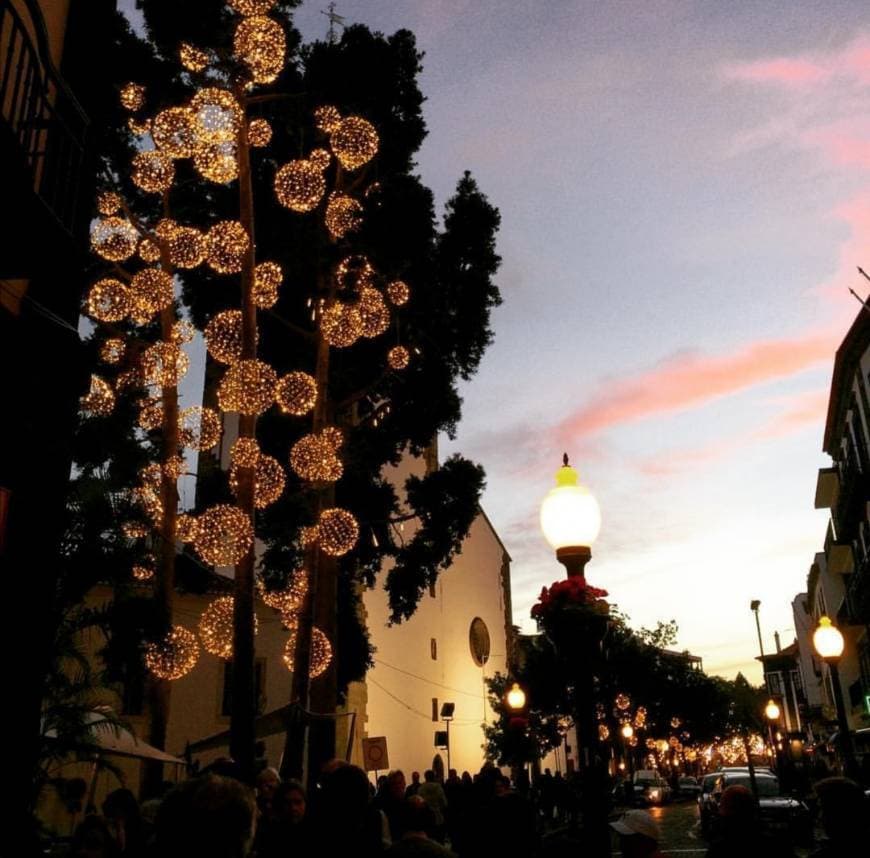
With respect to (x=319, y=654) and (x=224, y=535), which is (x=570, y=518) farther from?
(x=319, y=654)

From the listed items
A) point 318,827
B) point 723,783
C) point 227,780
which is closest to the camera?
point 227,780

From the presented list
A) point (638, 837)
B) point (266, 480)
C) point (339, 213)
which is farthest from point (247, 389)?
point (638, 837)

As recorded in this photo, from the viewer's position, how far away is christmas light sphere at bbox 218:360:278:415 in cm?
1284

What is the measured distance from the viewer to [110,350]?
646 inches

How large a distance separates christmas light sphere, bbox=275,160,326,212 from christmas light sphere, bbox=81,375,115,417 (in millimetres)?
4024

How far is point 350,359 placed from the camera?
19.9 m

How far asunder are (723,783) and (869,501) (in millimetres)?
13461

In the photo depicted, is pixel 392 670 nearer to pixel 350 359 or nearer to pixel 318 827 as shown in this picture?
pixel 350 359

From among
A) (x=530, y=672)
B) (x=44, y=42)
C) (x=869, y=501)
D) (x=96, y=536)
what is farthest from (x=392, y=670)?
(x=44, y=42)

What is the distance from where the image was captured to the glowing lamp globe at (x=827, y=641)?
1071cm

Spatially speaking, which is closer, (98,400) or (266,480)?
(98,400)

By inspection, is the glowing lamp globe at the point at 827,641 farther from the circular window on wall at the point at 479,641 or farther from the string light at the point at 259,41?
the circular window on wall at the point at 479,641

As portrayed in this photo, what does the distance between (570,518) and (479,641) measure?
43673 mm

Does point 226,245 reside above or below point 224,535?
above
